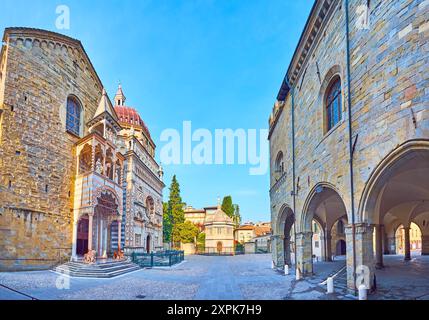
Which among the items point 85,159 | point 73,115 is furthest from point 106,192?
point 73,115

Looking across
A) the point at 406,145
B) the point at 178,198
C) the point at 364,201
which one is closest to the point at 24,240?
the point at 364,201

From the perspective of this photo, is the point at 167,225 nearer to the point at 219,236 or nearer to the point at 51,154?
the point at 219,236

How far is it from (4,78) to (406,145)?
61.7 feet

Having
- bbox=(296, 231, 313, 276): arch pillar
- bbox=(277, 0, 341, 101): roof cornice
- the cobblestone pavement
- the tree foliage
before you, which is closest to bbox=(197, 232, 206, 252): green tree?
the tree foliage

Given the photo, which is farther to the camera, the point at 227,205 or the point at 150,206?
the point at 227,205

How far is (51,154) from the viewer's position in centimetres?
1933

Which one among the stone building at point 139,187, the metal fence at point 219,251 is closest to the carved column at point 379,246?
the stone building at point 139,187

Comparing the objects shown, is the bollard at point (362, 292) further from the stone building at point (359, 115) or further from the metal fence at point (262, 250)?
the metal fence at point (262, 250)

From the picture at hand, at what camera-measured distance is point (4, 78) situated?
57.0ft

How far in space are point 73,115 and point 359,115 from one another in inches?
736

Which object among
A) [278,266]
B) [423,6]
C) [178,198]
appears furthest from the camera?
[178,198]

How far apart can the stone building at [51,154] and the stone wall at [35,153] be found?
0.05m
